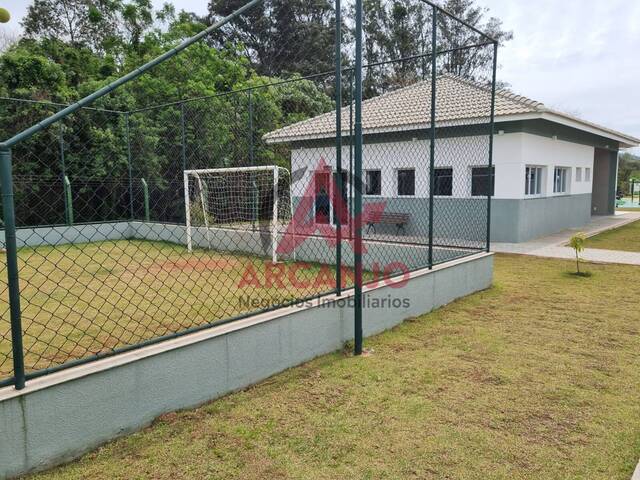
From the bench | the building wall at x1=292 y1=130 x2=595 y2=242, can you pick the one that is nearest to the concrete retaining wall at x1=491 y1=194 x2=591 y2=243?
the building wall at x1=292 y1=130 x2=595 y2=242

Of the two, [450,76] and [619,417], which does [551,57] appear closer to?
[450,76]

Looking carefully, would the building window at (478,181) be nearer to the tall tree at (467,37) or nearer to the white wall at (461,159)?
the white wall at (461,159)

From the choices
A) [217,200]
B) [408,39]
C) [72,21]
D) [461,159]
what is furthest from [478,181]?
[408,39]

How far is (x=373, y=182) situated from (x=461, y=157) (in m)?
2.35

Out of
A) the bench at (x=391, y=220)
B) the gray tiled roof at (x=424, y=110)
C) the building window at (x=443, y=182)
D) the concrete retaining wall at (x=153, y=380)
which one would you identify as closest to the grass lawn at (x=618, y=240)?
the gray tiled roof at (x=424, y=110)

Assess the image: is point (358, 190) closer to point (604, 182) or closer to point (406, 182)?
point (406, 182)

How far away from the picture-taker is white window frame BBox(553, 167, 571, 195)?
1190 cm

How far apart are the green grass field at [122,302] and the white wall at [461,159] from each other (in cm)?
443

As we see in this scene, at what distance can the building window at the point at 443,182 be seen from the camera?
10258 mm

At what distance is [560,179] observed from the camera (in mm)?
12281

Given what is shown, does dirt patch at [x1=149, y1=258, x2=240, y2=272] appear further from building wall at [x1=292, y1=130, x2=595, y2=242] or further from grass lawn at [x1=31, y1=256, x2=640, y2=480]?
grass lawn at [x1=31, y1=256, x2=640, y2=480]

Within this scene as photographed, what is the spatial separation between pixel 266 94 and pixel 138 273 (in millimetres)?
9370

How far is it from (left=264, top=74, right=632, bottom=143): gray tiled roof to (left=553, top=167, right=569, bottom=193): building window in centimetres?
131

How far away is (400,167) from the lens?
1070 centimetres
